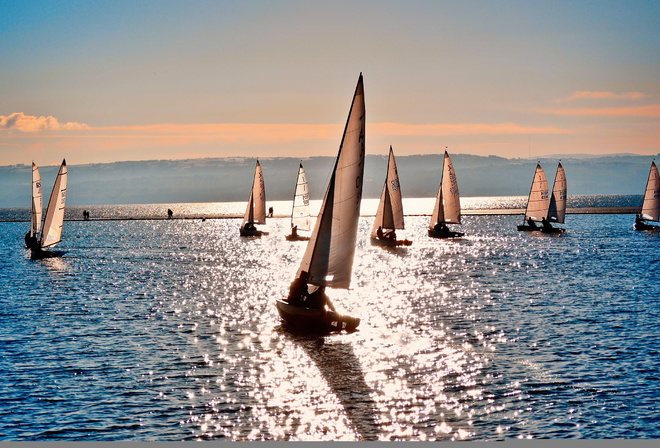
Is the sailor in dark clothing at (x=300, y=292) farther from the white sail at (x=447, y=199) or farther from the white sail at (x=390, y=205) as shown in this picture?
the white sail at (x=447, y=199)

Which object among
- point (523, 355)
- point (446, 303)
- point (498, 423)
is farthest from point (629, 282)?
point (498, 423)

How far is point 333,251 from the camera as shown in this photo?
40.8m

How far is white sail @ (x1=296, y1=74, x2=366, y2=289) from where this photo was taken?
1556 inches

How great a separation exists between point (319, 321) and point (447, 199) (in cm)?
7591

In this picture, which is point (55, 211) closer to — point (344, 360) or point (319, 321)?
point (319, 321)

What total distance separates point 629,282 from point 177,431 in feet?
163

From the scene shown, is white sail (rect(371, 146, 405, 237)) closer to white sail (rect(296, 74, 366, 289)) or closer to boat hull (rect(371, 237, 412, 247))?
boat hull (rect(371, 237, 412, 247))

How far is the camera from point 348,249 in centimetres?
4116

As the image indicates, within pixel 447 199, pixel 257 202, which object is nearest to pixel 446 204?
pixel 447 199

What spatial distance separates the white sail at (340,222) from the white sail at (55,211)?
52.6 m

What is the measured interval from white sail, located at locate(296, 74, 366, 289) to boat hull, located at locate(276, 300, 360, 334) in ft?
5.17

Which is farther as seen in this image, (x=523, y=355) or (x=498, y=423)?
(x=523, y=355)

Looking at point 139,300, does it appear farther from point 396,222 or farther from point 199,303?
point 396,222

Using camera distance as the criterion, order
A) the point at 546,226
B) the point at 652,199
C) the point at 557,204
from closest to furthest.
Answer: the point at 557,204
the point at 546,226
the point at 652,199
